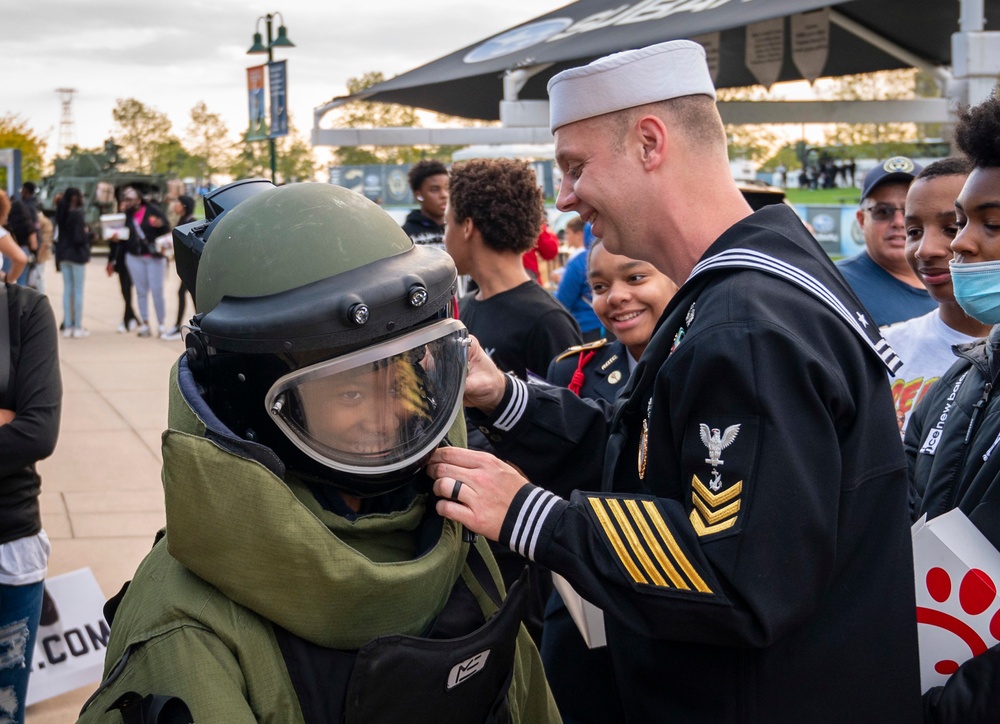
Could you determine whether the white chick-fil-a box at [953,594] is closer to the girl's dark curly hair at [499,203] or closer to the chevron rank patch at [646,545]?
the chevron rank patch at [646,545]

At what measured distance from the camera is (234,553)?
1456 mm

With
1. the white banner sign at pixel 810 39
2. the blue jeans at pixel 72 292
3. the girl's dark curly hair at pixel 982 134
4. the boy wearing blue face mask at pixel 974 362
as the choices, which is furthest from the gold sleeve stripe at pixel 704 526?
the blue jeans at pixel 72 292

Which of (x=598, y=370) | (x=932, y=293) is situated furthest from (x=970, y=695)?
(x=932, y=293)

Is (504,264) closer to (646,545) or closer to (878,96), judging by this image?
(646,545)

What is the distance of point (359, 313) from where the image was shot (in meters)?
1.49

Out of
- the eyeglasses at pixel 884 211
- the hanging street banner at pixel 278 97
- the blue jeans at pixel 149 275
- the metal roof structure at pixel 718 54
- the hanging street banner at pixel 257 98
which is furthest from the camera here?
the hanging street banner at pixel 257 98

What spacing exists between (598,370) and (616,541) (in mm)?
1805

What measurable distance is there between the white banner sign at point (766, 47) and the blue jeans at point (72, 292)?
869 centimetres

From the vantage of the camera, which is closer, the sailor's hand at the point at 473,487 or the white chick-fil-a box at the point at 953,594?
the sailor's hand at the point at 473,487

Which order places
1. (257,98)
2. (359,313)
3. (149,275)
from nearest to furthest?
(359,313) < (149,275) < (257,98)

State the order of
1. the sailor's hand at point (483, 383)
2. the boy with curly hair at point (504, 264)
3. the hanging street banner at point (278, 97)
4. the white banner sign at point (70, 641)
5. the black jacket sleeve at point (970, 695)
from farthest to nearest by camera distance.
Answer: the hanging street banner at point (278, 97) < the white banner sign at point (70, 641) < the boy with curly hair at point (504, 264) < the sailor's hand at point (483, 383) < the black jacket sleeve at point (970, 695)

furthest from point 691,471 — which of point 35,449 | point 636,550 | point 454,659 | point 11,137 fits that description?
point 11,137

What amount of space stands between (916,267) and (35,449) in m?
3.02

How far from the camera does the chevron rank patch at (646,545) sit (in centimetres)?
156
